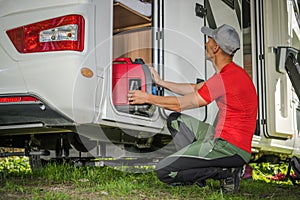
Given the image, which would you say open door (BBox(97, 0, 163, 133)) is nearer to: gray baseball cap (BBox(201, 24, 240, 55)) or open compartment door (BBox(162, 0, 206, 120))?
open compartment door (BBox(162, 0, 206, 120))

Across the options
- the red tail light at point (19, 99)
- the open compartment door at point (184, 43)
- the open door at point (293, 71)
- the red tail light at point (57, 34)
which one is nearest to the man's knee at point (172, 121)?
the open compartment door at point (184, 43)

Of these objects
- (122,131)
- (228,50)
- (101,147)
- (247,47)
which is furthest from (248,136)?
(247,47)

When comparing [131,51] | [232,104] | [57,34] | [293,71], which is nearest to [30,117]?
[57,34]

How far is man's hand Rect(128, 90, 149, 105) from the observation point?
3.99 m

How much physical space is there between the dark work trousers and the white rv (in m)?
0.34

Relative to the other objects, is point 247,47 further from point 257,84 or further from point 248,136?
point 248,136

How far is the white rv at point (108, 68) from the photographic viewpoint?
3.60 m

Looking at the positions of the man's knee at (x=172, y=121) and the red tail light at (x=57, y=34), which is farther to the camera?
the man's knee at (x=172, y=121)

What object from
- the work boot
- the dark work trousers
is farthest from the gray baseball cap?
the work boot

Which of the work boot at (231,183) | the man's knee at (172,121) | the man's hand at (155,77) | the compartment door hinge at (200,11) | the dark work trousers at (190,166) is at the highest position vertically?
the compartment door hinge at (200,11)

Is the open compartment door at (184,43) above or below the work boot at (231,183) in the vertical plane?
above

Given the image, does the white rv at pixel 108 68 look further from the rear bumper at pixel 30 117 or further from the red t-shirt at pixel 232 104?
the red t-shirt at pixel 232 104

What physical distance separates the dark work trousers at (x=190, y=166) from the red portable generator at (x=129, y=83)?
305 mm

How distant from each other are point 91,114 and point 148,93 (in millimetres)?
627
